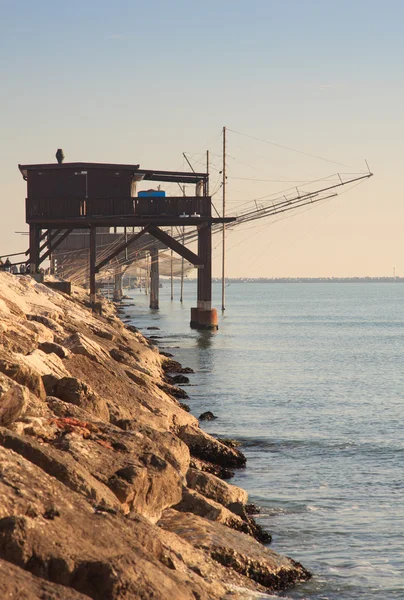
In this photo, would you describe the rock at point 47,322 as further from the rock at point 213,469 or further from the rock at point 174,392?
the rock at point 213,469

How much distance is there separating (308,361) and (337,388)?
11.8 metres

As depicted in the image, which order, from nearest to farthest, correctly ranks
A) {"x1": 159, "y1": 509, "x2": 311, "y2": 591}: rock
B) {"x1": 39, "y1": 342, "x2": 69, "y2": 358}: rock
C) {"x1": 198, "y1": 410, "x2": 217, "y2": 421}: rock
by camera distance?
{"x1": 159, "y1": 509, "x2": 311, "y2": 591}: rock < {"x1": 39, "y1": 342, "x2": 69, "y2": 358}: rock < {"x1": 198, "y1": 410, "x2": 217, "y2": 421}: rock

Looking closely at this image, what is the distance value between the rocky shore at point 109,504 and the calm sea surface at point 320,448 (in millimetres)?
813

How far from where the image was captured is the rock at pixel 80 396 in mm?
16266

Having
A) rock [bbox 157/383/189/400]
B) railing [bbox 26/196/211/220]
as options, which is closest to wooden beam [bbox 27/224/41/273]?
railing [bbox 26/196/211/220]

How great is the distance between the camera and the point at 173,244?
57438mm

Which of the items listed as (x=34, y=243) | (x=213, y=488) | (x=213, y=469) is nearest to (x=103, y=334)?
(x=213, y=469)

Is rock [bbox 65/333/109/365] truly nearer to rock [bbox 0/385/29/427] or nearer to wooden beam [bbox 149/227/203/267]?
rock [bbox 0/385/29/427]

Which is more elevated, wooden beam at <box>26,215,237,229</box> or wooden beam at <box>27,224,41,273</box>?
wooden beam at <box>26,215,237,229</box>

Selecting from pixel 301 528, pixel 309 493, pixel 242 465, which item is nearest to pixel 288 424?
pixel 242 465

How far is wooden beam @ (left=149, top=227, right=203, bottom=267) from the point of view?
57031 mm

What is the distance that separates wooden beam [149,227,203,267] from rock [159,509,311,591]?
44.0m

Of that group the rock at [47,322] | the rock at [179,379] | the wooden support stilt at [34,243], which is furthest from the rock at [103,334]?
the wooden support stilt at [34,243]

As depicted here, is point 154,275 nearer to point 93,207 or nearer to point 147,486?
point 93,207
